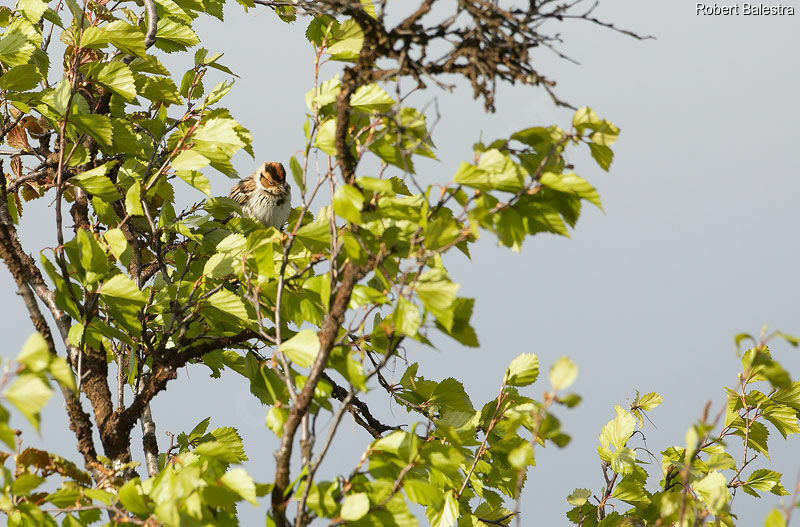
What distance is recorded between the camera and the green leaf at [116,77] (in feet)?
13.3

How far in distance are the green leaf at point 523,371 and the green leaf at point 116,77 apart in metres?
2.32

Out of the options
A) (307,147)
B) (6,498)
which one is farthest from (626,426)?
(6,498)

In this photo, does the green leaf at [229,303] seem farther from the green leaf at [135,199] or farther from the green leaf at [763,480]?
the green leaf at [763,480]

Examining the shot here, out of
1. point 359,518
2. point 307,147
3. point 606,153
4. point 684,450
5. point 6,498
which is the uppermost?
point 307,147

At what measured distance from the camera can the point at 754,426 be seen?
4.44m

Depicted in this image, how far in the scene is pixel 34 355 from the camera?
2.33m

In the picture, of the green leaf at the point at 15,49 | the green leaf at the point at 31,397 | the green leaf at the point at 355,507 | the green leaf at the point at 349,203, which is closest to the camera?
the green leaf at the point at 31,397

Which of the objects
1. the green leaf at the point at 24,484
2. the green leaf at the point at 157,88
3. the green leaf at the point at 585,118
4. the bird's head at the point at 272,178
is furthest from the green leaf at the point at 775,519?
the bird's head at the point at 272,178

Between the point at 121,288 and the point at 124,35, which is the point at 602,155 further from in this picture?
the point at 124,35

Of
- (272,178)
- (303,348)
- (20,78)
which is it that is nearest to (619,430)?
(303,348)

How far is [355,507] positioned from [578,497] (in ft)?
7.53

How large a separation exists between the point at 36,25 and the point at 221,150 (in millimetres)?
2238

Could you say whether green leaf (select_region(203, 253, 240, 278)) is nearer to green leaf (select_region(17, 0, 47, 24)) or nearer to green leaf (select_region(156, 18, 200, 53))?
green leaf (select_region(156, 18, 200, 53))

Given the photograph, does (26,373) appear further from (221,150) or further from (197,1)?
(197,1)
